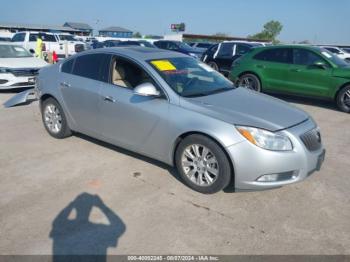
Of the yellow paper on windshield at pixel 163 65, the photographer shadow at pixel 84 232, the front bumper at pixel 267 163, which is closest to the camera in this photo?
the photographer shadow at pixel 84 232

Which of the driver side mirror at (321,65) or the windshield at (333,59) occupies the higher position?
the windshield at (333,59)

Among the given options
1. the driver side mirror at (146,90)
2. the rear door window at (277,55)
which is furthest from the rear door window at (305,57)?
the driver side mirror at (146,90)

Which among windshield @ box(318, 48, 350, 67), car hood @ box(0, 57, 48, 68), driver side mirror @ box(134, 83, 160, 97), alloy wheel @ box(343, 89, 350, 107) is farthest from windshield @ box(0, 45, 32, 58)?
alloy wheel @ box(343, 89, 350, 107)

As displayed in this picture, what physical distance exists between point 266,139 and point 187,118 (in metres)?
0.90

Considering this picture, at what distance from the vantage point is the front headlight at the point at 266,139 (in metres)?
3.56

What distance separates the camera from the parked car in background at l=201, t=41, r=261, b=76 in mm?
13509

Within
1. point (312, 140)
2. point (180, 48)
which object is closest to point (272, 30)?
point (180, 48)

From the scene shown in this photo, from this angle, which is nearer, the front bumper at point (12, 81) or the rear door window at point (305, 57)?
Result: the rear door window at point (305, 57)

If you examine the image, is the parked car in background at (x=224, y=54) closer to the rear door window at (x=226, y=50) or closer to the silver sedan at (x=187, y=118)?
the rear door window at (x=226, y=50)

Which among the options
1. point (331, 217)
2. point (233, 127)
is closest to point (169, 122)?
point (233, 127)

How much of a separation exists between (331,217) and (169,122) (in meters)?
2.01

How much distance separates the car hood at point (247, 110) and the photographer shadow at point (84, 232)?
4.95 ft

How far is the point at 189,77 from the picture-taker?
460cm

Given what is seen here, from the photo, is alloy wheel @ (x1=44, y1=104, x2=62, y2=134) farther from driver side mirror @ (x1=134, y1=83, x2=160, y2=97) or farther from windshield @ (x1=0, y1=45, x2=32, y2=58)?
windshield @ (x1=0, y1=45, x2=32, y2=58)
